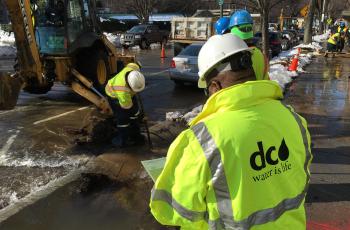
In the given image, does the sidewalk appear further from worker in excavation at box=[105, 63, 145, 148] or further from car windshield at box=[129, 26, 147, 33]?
car windshield at box=[129, 26, 147, 33]

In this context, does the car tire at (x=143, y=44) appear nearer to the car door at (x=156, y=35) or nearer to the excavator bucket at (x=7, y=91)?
the car door at (x=156, y=35)

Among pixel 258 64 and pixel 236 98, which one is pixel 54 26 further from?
pixel 236 98

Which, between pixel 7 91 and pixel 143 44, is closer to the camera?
pixel 7 91

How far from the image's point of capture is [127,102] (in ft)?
20.7

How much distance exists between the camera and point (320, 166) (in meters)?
5.84

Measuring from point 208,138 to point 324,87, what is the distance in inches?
465

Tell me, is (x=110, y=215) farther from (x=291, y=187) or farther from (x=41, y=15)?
(x=41, y=15)

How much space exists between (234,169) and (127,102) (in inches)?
187

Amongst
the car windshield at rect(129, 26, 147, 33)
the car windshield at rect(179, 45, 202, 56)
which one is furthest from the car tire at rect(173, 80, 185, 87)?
the car windshield at rect(129, 26, 147, 33)

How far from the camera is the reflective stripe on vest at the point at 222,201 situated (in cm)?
166

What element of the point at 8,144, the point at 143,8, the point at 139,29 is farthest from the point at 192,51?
the point at 143,8

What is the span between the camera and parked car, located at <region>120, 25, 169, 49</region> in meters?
28.5

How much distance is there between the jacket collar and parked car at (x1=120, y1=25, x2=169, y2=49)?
2645 centimetres

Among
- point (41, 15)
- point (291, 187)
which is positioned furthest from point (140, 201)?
point (41, 15)
